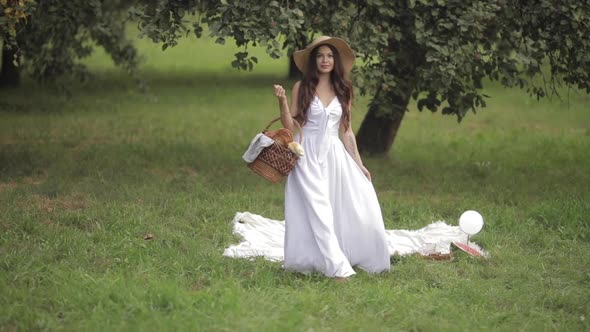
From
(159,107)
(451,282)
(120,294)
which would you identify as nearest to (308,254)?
(451,282)

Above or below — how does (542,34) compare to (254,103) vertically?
above

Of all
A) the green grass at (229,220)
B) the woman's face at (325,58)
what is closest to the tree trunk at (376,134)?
the green grass at (229,220)

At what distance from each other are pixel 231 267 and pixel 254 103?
11.5 m

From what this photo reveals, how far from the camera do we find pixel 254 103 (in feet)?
58.4

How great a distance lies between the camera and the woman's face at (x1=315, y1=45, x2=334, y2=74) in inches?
255

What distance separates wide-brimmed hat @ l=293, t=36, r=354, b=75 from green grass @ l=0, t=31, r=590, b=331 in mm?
1607

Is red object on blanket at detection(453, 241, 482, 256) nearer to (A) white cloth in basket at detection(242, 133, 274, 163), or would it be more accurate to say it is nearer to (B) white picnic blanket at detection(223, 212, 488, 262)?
(B) white picnic blanket at detection(223, 212, 488, 262)

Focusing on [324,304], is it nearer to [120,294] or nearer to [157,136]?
[120,294]

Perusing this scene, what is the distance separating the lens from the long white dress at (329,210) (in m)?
6.33

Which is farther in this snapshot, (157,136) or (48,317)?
(157,136)

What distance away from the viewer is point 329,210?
6.40m

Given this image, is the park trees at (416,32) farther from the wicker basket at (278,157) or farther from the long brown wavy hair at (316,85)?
the wicker basket at (278,157)

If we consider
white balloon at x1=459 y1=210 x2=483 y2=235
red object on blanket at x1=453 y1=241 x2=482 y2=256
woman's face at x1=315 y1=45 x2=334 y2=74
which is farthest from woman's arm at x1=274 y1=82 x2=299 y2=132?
red object on blanket at x1=453 y1=241 x2=482 y2=256

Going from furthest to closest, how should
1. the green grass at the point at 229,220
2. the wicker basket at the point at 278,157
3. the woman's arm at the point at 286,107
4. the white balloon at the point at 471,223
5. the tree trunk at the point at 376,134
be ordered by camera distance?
the tree trunk at the point at 376,134 < the white balloon at the point at 471,223 < the wicker basket at the point at 278,157 < the woman's arm at the point at 286,107 < the green grass at the point at 229,220
